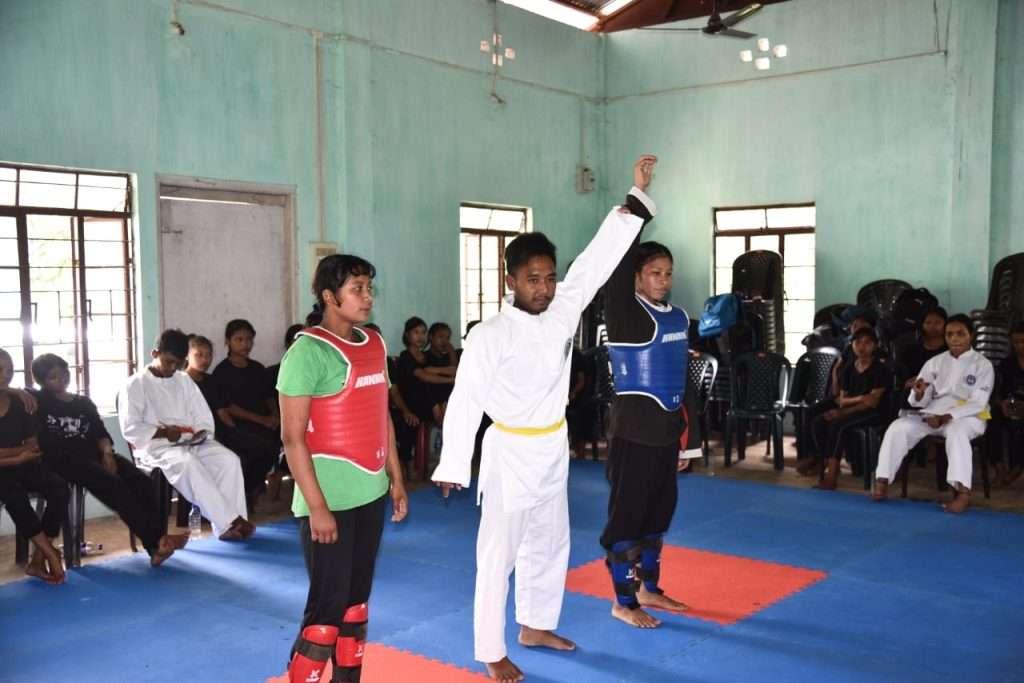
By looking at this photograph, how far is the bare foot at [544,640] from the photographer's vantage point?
3.93 metres

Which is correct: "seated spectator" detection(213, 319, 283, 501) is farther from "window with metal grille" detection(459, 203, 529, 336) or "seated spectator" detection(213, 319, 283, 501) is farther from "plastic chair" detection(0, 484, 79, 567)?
"window with metal grille" detection(459, 203, 529, 336)

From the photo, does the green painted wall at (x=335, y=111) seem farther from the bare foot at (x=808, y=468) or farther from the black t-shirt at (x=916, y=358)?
the black t-shirt at (x=916, y=358)

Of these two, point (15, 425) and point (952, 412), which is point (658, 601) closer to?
point (952, 412)

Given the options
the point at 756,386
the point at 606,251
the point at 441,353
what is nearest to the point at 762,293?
the point at 756,386

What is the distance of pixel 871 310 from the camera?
329 inches

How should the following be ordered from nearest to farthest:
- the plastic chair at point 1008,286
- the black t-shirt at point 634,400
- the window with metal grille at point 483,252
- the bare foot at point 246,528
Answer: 1. the black t-shirt at point 634,400
2. the bare foot at point 246,528
3. the plastic chair at point 1008,286
4. the window with metal grille at point 483,252

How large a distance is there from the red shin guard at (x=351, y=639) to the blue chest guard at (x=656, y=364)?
1566 mm

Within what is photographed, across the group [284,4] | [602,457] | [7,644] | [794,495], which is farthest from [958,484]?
[284,4]

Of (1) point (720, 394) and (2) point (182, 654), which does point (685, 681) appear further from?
(1) point (720, 394)

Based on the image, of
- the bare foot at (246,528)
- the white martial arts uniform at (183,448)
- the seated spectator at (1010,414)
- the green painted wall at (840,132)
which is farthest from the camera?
the green painted wall at (840,132)

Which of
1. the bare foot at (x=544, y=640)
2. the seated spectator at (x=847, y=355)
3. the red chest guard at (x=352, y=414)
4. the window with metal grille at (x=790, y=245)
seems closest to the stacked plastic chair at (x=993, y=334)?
the seated spectator at (x=847, y=355)

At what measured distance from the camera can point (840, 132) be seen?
31.9 ft

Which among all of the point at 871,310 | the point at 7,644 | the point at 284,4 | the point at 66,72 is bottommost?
the point at 7,644

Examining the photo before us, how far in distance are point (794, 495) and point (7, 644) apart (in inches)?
199
